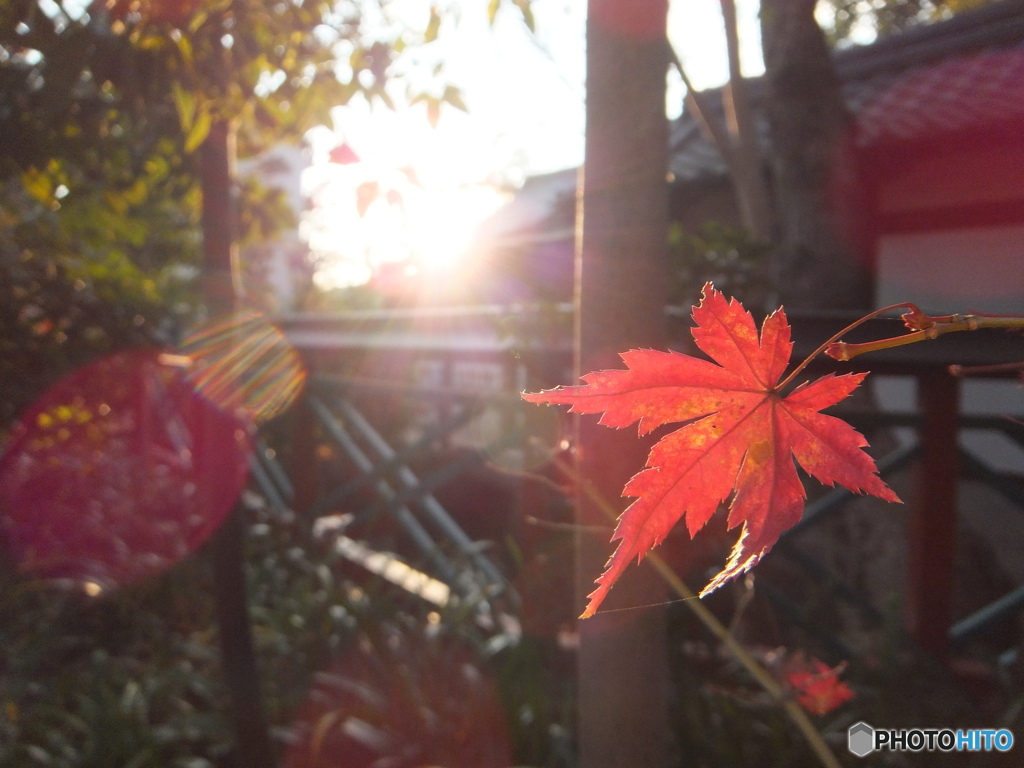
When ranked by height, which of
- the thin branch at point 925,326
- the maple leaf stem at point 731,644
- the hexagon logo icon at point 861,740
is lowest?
the hexagon logo icon at point 861,740

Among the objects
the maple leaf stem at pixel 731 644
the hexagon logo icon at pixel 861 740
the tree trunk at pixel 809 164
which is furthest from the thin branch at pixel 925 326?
the tree trunk at pixel 809 164

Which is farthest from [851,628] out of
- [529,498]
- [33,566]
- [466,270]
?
[33,566]

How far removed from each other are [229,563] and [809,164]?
284 cm

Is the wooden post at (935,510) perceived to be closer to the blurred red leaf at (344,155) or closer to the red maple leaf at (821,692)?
the red maple leaf at (821,692)

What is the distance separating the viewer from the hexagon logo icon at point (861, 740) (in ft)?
4.87

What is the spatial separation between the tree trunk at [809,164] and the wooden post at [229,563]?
2.25 metres

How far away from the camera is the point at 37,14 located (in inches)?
55.5

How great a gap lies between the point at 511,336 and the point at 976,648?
143 cm

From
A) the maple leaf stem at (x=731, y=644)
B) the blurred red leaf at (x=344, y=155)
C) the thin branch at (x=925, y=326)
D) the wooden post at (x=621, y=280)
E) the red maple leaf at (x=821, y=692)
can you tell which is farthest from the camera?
the blurred red leaf at (x=344, y=155)

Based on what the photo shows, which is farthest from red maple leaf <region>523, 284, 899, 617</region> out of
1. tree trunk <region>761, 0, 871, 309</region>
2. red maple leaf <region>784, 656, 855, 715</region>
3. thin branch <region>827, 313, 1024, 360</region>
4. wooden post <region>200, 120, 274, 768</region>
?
tree trunk <region>761, 0, 871, 309</region>

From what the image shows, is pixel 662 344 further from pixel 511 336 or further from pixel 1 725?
pixel 1 725

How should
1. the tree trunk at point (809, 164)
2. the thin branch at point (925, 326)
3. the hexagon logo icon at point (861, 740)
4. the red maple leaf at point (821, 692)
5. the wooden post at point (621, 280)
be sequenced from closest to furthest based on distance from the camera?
the thin branch at point (925, 326) < the wooden post at point (621, 280) < the red maple leaf at point (821, 692) < the hexagon logo icon at point (861, 740) < the tree trunk at point (809, 164)

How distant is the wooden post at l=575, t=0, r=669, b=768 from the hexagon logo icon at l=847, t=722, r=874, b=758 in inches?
27.6

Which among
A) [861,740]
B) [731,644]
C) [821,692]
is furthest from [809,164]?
[731,644]
